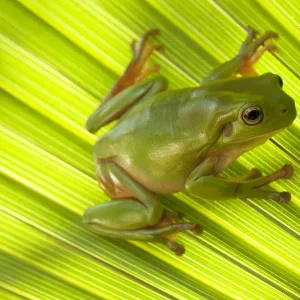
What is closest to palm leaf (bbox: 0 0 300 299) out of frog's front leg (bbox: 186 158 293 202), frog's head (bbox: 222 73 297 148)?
frog's front leg (bbox: 186 158 293 202)

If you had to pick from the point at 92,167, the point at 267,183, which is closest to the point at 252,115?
the point at 267,183

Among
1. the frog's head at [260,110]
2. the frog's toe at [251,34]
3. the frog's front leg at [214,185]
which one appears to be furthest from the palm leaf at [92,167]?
the frog's head at [260,110]

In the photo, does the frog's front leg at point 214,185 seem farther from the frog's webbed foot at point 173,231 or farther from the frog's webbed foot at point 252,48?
the frog's webbed foot at point 252,48

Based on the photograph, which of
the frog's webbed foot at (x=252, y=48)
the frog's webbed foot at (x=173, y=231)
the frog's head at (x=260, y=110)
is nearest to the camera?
the frog's head at (x=260, y=110)

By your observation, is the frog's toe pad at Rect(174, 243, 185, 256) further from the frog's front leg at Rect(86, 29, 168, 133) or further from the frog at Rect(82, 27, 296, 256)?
the frog's front leg at Rect(86, 29, 168, 133)

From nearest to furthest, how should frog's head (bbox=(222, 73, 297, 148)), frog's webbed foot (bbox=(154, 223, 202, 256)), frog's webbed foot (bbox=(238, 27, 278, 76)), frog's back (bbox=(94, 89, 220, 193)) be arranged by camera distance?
frog's head (bbox=(222, 73, 297, 148)) → frog's back (bbox=(94, 89, 220, 193)) → frog's webbed foot (bbox=(238, 27, 278, 76)) → frog's webbed foot (bbox=(154, 223, 202, 256))

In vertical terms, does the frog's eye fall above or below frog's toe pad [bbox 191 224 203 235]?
above
